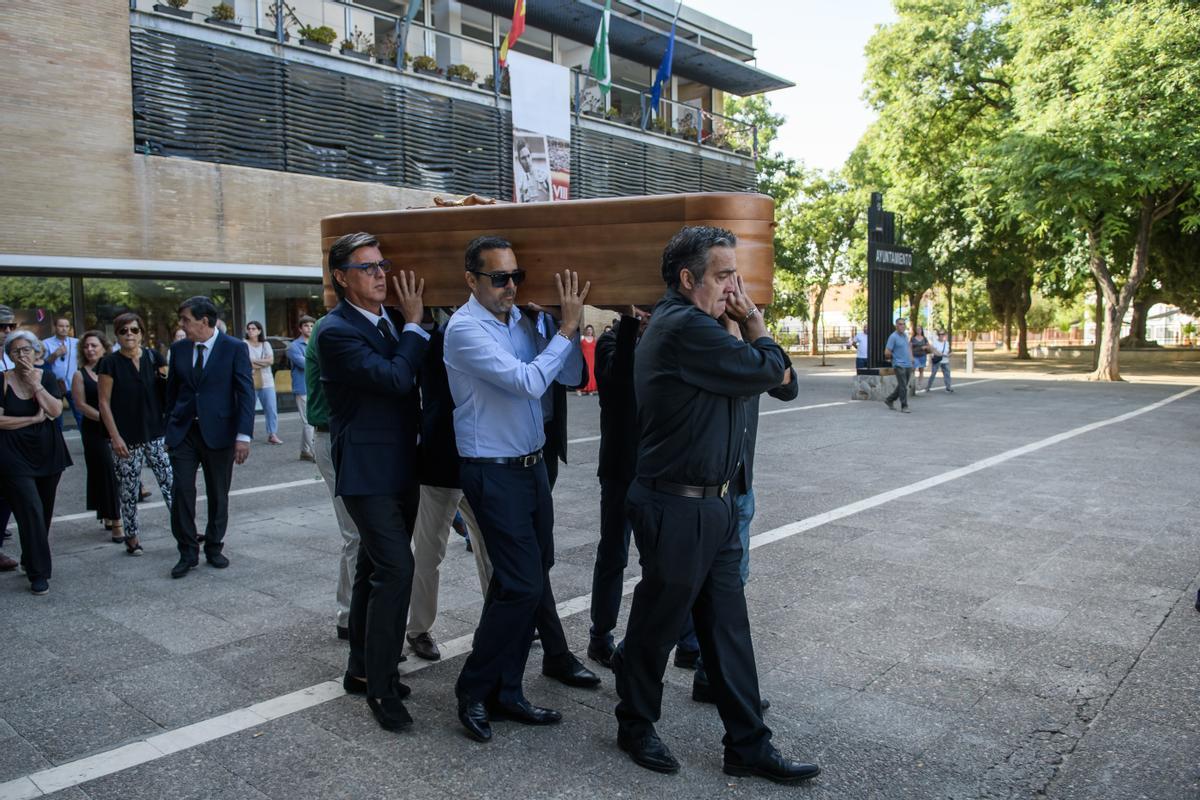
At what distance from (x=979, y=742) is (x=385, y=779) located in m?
2.25

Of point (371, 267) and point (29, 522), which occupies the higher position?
point (371, 267)

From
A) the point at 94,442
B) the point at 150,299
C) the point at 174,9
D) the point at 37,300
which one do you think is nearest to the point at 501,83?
the point at 174,9

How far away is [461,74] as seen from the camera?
19656 millimetres

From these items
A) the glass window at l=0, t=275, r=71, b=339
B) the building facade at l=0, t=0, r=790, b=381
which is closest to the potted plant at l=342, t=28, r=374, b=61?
the building facade at l=0, t=0, r=790, b=381

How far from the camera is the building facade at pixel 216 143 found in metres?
13.9

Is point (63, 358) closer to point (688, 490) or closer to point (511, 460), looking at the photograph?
point (511, 460)

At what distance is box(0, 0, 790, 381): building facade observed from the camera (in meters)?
13.9

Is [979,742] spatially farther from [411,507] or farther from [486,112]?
[486,112]

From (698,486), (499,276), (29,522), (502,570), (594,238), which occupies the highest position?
(594,238)

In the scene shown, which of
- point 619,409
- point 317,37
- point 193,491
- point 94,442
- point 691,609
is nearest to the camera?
point 691,609

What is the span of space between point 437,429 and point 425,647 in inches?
47.8

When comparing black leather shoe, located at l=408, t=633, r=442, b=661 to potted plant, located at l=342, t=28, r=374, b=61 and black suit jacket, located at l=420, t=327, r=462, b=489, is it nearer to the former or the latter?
black suit jacket, located at l=420, t=327, r=462, b=489

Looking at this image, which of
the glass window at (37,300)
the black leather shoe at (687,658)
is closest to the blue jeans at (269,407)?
the glass window at (37,300)

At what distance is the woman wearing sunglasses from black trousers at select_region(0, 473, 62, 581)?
835mm
